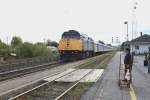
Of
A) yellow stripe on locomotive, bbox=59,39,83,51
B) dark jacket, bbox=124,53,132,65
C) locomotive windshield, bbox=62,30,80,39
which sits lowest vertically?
dark jacket, bbox=124,53,132,65

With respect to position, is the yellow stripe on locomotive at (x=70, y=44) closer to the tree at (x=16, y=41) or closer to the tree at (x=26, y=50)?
the tree at (x=26, y=50)

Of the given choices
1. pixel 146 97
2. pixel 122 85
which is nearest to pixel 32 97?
pixel 146 97

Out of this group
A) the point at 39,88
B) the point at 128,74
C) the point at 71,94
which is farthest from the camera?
the point at 128,74

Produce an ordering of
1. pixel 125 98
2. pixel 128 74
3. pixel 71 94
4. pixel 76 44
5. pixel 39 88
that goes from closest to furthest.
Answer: pixel 125 98 < pixel 71 94 < pixel 39 88 < pixel 128 74 < pixel 76 44

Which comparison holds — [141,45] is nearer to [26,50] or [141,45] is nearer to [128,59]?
[26,50]

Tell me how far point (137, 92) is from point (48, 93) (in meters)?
3.65

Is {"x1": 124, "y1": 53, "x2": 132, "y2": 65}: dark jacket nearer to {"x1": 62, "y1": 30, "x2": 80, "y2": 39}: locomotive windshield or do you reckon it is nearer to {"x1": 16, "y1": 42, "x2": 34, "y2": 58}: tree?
{"x1": 62, "y1": 30, "x2": 80, "y2": 39}: locomotive windshield

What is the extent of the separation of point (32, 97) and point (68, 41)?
3813cm

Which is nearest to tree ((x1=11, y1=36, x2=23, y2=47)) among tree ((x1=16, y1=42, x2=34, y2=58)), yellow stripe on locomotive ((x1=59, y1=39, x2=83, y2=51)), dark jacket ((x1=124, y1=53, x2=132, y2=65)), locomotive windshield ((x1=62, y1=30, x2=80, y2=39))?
tree ((x1=16, y1=42, x2=34, y2=58))

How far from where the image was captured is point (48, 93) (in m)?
17.3

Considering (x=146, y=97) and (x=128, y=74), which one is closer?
(x=146, y=97)

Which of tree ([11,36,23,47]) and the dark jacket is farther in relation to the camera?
tree ([11,36,23,47])

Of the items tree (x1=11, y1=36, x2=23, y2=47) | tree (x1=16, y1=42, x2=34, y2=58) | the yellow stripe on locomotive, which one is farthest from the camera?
tree (x1=11, y1=36, x2=23, y2=47)

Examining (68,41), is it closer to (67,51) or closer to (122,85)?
(67,51)
